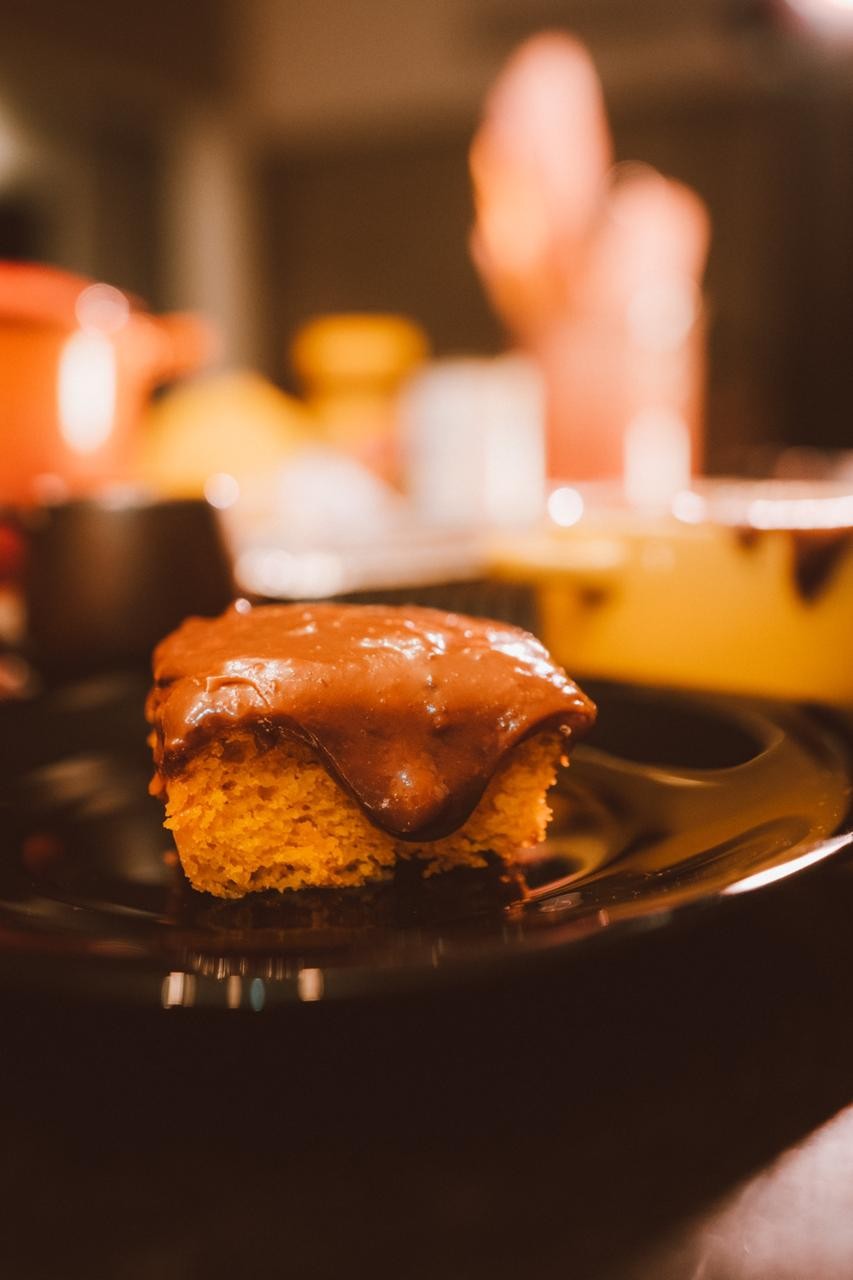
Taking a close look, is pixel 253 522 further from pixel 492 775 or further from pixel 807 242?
pixel 807 242

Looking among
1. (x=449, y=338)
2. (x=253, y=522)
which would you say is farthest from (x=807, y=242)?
(x=253, y=522)

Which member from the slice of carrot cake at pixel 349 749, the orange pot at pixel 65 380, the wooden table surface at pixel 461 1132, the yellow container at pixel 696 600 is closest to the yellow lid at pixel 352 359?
the orange pot at pixel 65 380

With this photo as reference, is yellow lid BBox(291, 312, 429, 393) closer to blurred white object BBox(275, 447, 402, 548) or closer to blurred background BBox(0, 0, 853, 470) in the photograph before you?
blurred white object BBox(275, 447, 402, 548)

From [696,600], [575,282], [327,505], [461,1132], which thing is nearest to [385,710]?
[461,1132]

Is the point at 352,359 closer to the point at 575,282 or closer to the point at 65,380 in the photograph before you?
the point at 575,282

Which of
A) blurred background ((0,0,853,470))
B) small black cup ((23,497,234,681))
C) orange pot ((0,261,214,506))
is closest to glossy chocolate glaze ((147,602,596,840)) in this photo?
small black cup ((23,497,234,681))

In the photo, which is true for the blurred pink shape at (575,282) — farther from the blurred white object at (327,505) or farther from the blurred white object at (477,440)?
the blurred white object at (327,505)
